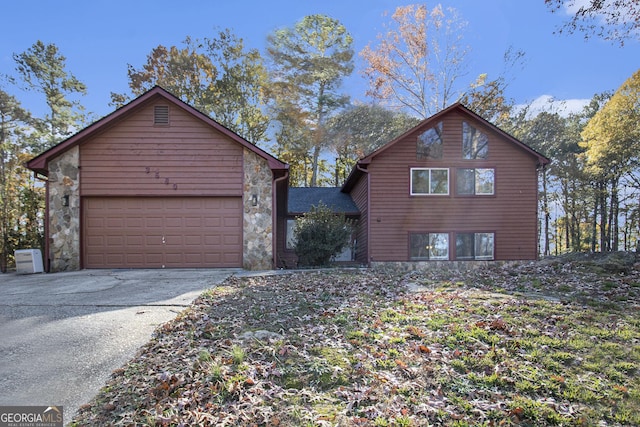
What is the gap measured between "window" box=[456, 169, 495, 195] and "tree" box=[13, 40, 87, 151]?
2040cm

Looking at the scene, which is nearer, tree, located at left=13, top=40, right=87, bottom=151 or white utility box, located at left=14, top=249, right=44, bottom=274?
white utility box, located at left=14, top=249, right=44, bottom=274

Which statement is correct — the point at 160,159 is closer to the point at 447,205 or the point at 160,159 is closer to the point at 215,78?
the point at 447,205

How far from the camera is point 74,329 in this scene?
199 inches

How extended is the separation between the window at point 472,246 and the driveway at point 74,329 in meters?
9.45

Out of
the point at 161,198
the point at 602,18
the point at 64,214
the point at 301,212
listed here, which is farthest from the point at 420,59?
the point at 64,214

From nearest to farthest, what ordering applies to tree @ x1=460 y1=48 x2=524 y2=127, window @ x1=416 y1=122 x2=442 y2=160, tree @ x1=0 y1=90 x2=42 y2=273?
tree @ x1=0 y1=90 x2=42 y2=273
window @ x1=416 y1=122 x2=442 y2=160
tree @ x1=460 y1=48 x2=524 y2=127

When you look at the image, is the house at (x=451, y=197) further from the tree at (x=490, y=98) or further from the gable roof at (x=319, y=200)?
the tree at (x=490, y=98)

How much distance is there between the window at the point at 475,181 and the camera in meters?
15.1

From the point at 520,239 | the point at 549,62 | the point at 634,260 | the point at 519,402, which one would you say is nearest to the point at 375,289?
the point at 519,402

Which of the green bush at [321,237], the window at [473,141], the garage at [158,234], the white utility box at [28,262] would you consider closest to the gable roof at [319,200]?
the green bush at [321,237]

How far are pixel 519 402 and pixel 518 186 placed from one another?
43.9 ft

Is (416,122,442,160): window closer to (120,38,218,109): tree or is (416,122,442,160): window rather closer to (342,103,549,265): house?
(342,103,549,265): house

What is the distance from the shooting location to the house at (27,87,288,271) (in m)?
11.7

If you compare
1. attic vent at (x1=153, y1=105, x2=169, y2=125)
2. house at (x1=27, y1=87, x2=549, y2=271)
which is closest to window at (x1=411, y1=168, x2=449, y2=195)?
house at (x1=27, y1=87, x2=549, y2=271)
